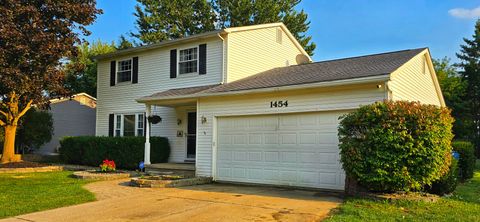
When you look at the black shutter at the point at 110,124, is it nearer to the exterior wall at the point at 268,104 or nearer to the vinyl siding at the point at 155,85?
the vinyl siding at the point at 155,85

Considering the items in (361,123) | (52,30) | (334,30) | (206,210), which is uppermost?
(334,30)

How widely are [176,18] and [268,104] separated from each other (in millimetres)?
22662

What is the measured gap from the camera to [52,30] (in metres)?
16.5

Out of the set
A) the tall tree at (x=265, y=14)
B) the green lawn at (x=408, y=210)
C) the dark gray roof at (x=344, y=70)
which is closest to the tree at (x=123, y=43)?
the tall tree at (x=265, y=14)

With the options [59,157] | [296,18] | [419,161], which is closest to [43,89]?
[59,157]

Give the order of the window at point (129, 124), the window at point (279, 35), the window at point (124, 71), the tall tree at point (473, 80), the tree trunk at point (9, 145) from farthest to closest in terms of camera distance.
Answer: the tall tree at point (473, 80)
the window at point (124, 71)
the window at point (279, 35)
the window at point (129, 124)
the tree trunk at point (9, 145)

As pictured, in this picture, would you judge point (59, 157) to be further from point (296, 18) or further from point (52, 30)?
point (296, 18)

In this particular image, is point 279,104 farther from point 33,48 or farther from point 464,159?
point 33,48

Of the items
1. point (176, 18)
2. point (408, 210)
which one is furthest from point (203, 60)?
point (176, 18)

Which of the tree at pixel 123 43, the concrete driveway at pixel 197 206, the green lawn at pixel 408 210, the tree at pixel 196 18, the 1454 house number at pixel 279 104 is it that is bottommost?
the concrete driveway at pixel 197 206

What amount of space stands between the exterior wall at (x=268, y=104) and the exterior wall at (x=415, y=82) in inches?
29.1

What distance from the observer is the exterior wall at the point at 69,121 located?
24.1 metres

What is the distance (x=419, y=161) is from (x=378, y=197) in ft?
3.50

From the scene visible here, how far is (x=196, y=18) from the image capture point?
32.7 meters
